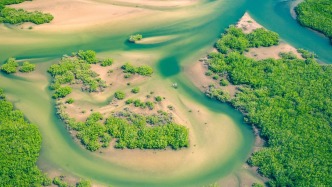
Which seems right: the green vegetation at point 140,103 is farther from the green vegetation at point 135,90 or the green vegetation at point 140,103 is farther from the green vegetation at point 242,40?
the green vegetation at point 242,40

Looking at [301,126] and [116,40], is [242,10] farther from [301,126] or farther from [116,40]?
[301,126]

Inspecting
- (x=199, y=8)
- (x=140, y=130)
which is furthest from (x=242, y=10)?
(x=140, y=130)

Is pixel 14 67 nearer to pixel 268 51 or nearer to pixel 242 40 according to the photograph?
pixel 242 40

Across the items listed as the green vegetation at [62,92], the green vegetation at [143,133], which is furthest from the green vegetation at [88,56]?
the green vegetation at [143,133]

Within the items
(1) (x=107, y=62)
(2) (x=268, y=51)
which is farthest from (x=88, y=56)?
(2) (x=268, y=51)

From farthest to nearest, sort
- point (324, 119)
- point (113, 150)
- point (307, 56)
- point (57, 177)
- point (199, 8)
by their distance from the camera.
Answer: point (199, 8)
point (307, 56)
point (324, 119)
point (113, 150)
point (57, 177)

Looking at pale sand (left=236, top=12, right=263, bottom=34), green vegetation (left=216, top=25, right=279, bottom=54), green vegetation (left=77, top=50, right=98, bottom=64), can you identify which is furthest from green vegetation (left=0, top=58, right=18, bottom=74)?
pale sand (left=236, top=12, right=263, bottom=34)

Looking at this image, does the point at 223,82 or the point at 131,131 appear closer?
the point at 131,131
